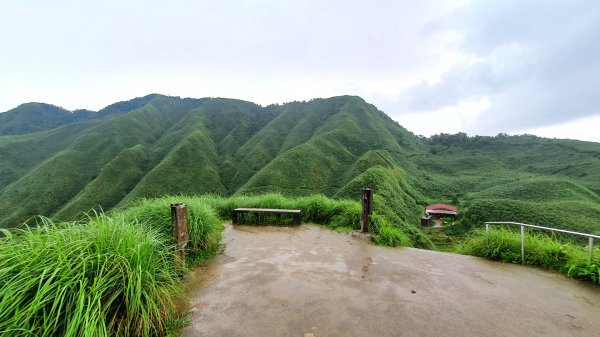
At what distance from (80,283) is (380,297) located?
3.21m

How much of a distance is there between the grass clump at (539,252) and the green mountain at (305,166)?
15.8 m

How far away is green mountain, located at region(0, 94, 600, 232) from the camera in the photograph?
101ft

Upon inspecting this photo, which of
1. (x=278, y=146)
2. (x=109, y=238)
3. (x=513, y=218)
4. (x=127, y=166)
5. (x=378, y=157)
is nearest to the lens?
(x=109, y=238)

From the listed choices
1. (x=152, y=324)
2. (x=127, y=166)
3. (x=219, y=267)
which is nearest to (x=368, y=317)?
(x=152, y=324)

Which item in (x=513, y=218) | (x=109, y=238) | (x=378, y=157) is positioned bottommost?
(x=513, y=218)

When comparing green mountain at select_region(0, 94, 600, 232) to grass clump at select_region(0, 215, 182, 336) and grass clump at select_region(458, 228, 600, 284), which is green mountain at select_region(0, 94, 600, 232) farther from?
Answer: grass clump at select_region(0, 215, 182, 336)

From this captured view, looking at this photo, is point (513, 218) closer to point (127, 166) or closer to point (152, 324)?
point (152, 324)

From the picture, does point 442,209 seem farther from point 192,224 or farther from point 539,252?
point 192,224

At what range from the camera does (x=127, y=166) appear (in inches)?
1841

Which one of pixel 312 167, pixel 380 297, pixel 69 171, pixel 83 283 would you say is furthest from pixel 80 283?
pixel 69 171

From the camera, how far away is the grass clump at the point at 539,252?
13.8ft

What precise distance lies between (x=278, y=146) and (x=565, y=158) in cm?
5048

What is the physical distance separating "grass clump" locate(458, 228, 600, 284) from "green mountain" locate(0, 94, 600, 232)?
1580 cm

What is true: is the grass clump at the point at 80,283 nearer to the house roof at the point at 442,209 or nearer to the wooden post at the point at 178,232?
the wooden post at the point at 178,232
